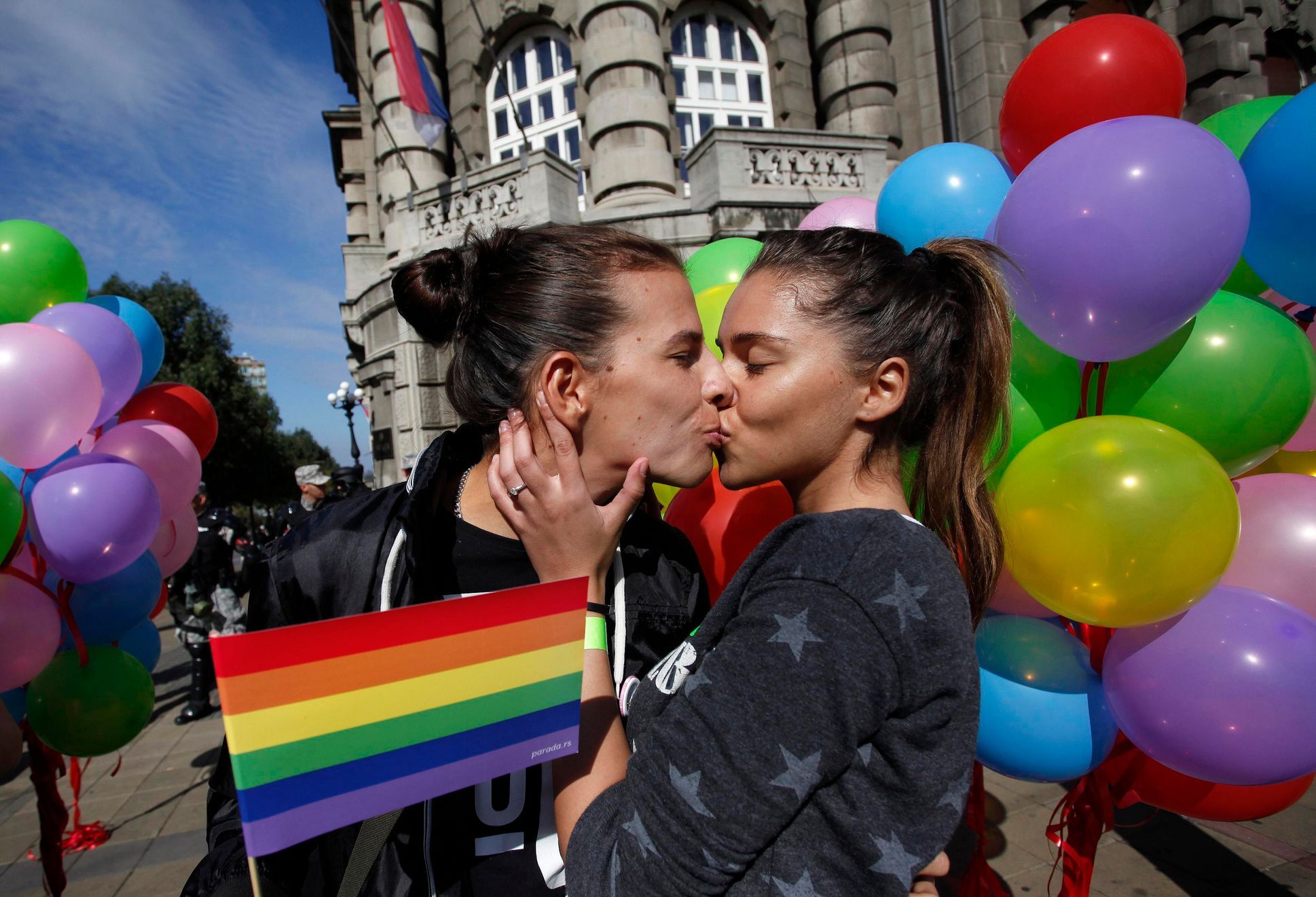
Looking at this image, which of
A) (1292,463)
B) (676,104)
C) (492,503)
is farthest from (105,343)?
(676,104)

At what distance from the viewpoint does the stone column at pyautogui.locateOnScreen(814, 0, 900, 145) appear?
466 inches

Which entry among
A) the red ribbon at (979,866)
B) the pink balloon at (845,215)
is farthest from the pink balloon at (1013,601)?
the pink balloon at (845,215)

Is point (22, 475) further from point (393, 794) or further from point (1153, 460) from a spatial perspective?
point (1153, 460)

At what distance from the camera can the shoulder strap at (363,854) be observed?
3.86ft

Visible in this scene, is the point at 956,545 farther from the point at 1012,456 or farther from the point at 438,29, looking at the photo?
the point at 438,29

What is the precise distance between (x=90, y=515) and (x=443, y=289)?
7.34 feet

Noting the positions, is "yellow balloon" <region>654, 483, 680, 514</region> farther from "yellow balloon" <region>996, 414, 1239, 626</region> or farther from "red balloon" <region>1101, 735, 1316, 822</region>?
"red balloon" <region>1101, 735, 1316, 822</region>

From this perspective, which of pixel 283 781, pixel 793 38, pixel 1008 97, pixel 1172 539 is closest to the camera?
pixel 283 781

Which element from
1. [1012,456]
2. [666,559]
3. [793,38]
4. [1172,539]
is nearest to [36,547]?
[666,559]

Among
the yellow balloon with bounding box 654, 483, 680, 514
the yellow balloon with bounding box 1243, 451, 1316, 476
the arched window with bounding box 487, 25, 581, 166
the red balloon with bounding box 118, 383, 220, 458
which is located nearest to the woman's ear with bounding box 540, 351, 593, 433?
the yellow balloon with bounding box 654, 483, 680, 514

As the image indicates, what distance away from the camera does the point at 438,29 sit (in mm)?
13484

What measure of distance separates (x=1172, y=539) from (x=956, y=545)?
1.48 ft

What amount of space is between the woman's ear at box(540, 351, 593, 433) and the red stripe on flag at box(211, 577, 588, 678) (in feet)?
1.79

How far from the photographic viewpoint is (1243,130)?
2.07 metres
